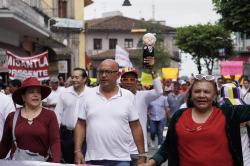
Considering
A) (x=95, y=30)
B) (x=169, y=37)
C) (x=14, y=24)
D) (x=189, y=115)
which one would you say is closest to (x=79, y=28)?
(x=14, y=24)

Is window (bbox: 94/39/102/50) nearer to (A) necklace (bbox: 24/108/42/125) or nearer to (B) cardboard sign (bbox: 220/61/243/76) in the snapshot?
(B) cardboard sign (bbox: 220/61/243/76)

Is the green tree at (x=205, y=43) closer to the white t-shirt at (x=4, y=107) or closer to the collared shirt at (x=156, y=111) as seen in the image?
the collared shirt at (x=156, y=111)

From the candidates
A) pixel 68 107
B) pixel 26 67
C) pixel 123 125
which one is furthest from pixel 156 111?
pixel 123 125

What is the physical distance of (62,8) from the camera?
46.8 m

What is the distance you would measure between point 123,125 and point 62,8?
133ft

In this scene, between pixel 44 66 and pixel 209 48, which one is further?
pixel 209 48

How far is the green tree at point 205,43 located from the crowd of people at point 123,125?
60381 mm

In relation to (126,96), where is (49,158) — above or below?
below

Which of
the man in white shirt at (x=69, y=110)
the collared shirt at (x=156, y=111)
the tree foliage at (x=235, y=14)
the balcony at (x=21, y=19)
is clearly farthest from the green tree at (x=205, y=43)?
the man in white shirt at (x=69, y=110)

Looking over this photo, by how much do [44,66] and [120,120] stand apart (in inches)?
371

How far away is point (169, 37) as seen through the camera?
313 ft

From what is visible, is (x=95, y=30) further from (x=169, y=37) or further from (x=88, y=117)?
(x=88, y=117)

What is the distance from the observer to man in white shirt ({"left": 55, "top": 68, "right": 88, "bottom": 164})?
9578mm

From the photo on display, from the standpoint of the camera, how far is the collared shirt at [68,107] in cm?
981
